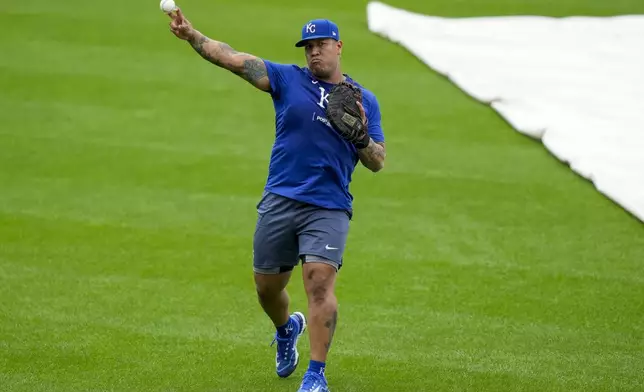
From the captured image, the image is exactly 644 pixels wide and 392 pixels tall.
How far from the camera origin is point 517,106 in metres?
13.6

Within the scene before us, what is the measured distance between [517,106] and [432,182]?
2546 mm

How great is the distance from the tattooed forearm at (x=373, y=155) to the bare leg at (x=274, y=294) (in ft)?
2.96

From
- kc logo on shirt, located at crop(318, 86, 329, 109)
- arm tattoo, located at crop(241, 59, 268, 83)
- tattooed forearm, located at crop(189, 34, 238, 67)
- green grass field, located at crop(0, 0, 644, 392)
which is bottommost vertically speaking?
green grass field, located at crop(0, 0, 644, 392)

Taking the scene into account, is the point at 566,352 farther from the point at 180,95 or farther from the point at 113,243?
the point at 180,95

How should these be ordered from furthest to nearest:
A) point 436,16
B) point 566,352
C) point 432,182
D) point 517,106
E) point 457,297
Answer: point 436,16
point 517,106
point 432,182
point 457,297
point 566,352

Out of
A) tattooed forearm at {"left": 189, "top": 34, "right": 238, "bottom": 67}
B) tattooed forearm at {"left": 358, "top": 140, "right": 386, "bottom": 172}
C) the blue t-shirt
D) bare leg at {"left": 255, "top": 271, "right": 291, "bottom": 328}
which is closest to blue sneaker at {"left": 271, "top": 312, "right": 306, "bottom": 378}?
bare leg at {"left": 255, "top": 271, "right": 291, "bottom": 328}

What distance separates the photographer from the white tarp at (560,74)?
1223 centimetres

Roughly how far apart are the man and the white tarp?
5.23 metres

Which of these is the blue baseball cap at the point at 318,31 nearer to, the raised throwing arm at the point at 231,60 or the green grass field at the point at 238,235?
the raised throwing arm at the point at 231,60

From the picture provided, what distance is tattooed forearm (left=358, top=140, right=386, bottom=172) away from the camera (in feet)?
21.7

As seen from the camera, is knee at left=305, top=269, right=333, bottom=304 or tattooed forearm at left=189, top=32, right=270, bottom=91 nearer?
knee at left=305, top=269, right=333, bottom=304

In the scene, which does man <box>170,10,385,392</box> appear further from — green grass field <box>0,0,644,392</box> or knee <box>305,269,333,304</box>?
green grass field <box>0,0,644,392</box>

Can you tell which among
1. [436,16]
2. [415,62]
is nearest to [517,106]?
[415,62]

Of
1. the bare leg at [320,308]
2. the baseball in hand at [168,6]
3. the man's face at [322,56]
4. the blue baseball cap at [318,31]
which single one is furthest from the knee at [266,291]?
the baseball in hand at [168,6]
